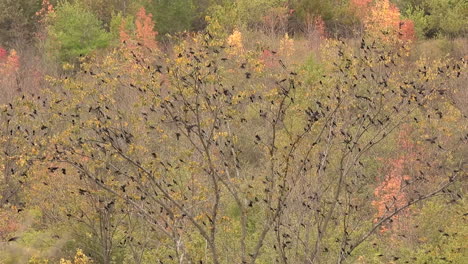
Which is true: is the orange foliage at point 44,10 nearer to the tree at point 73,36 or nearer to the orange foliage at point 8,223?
the tree at point 73,36

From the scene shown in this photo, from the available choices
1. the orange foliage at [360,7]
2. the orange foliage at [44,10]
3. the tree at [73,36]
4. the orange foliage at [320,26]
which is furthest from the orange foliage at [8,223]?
the orange foliage at [360,7]

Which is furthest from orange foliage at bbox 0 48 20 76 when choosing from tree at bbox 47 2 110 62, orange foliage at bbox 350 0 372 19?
orange foliage at bbox 350 0 372 19

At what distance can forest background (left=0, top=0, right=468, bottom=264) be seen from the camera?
11.2 m

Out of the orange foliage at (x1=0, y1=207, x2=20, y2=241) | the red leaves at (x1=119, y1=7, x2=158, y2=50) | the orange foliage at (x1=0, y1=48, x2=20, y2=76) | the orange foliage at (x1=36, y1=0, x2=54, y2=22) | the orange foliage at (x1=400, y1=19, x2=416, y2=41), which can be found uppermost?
the orange foliage at (x1=36, y1=0, x2=54, y2=22)

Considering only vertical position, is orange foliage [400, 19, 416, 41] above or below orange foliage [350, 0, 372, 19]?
below

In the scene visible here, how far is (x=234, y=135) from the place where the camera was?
38.1 ft

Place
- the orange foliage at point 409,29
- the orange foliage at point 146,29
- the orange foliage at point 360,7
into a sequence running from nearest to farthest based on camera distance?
the orange foliage at point 146,29 < the orange foliage at point 409,29 < the orange foliage at point 360,7

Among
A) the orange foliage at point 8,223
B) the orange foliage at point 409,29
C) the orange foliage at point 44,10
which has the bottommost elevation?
the orange foliage at point 8,223

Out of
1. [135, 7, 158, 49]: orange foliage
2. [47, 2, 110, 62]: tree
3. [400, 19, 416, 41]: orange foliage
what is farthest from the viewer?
[400, 19, 416, 41]: orange foliage

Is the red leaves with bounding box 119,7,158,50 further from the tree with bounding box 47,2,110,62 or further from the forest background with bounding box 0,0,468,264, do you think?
the tree with bounding box 47,2,110,62

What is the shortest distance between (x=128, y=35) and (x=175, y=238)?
31026 mm

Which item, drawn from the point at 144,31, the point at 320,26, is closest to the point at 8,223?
the point at 144,31

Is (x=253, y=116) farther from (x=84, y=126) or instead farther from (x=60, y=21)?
(x=84, y=126)

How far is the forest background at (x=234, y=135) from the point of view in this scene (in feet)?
36.6
